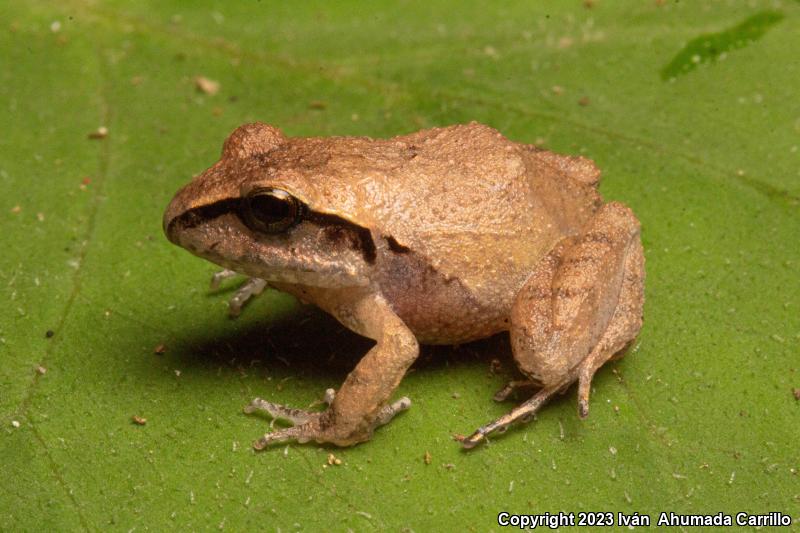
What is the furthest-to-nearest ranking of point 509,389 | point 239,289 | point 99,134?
point 99,134
point 239,289
point 509,389

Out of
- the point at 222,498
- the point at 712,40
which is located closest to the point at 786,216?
the point at 712,40

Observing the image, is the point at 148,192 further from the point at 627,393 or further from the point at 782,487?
the point at 782,487

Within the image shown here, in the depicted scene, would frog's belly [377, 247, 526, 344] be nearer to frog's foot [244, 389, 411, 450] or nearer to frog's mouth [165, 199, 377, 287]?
frog's mouth [165, 199, 377, 287]

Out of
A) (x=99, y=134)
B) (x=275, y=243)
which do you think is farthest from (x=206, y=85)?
(x=275, y=243)

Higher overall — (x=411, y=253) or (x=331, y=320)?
(x=411, y=253)

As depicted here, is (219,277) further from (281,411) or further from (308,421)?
(308,421)

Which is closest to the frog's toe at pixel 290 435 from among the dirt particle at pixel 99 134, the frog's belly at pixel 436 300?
the frog's belly at pixel 436 300
